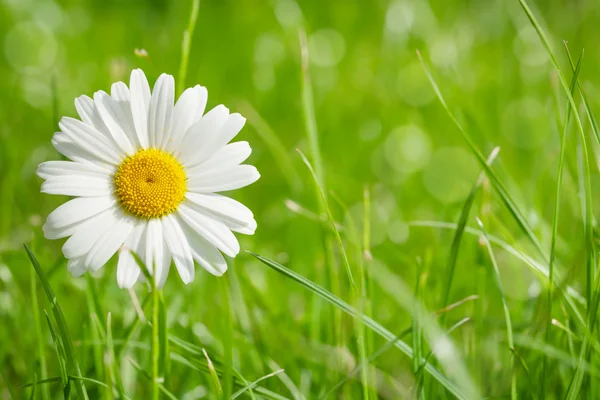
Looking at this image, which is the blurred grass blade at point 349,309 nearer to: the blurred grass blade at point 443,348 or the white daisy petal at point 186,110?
the blurred grass blade at point 443,348

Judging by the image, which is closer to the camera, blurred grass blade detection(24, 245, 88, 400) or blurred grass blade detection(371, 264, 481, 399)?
blurred grass blade detection(371, 264, 481, 399)

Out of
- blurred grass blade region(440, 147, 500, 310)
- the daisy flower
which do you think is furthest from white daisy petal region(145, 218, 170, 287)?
blurred grass blade region(440, 147, 500, 310)

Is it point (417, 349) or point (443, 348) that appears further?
point (417, 349)

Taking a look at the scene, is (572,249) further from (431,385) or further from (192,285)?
(192,285)

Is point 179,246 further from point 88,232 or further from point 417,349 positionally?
point 417,349

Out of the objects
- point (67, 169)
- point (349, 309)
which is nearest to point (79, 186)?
point (67, 169)

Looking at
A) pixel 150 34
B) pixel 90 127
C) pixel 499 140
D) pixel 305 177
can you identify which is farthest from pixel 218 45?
pixel 90 127

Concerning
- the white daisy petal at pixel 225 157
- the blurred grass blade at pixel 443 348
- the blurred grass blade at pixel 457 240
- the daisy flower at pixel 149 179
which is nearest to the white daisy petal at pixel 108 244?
the daisy flower at pixel 149 179

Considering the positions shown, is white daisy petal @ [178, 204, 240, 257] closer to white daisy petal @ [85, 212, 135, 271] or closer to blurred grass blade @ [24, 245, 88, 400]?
white daisy petal @ [85, 212, 135, 271]
